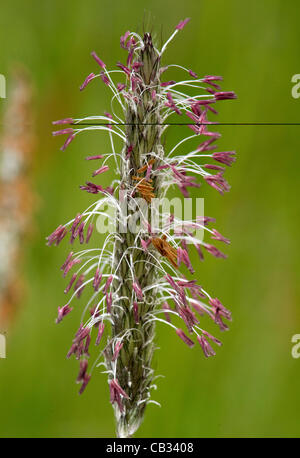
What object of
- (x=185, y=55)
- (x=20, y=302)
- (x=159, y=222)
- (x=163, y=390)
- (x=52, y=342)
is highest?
(x=185, y=55)

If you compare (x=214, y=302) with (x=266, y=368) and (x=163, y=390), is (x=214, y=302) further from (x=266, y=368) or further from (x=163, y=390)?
(x=266, y=368)

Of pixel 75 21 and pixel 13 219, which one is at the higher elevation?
pixel 75 21

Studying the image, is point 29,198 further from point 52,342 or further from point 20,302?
point 52,342

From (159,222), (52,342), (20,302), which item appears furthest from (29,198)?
(159,222)

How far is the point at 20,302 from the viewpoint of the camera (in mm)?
2117

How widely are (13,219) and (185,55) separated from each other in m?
0.88

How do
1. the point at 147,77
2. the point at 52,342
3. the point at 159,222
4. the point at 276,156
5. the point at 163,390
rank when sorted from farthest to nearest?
the point at 276,156 → the point at 52,342 → the point at 163,390 → the point at 159,222 → the point at 147,77

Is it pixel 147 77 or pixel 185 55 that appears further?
pixel 185 55

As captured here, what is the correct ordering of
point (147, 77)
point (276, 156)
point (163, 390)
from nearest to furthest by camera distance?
point (147, 77)
point (163, 390)
point (276, 156)

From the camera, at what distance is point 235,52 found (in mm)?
2098

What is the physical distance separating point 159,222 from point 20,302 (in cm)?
90

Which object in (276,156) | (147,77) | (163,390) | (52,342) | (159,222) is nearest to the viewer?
(147,77)

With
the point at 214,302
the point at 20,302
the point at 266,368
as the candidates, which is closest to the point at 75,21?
the point at 20,302

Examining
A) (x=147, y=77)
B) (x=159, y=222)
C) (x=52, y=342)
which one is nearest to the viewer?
(x=147, y=77)
